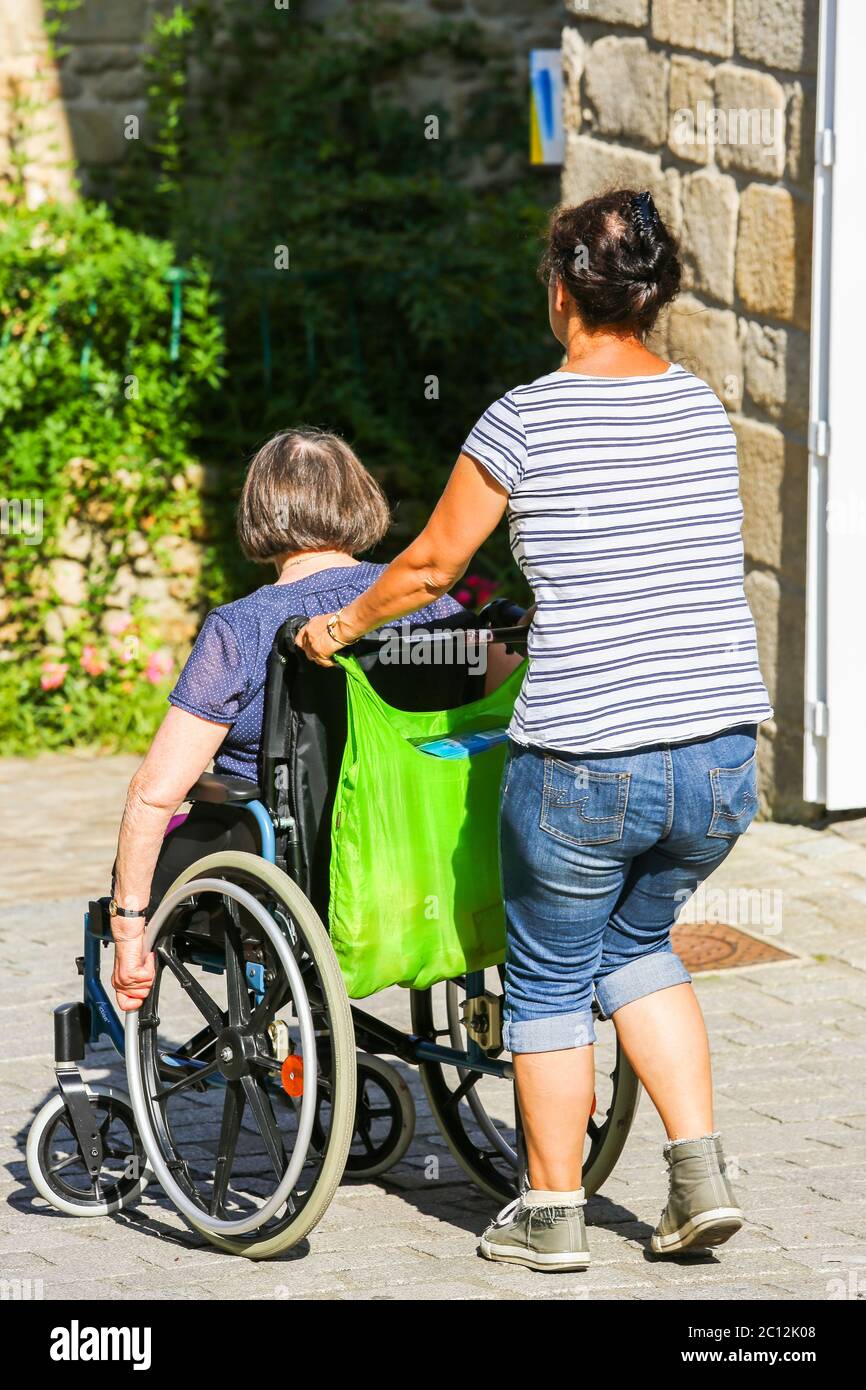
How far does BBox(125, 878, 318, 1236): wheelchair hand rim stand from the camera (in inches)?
126

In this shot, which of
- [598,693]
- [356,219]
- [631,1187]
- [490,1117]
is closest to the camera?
[598,693]

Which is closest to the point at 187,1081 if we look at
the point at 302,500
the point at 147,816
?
the point at 147,816

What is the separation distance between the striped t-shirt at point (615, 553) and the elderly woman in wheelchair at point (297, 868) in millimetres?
322

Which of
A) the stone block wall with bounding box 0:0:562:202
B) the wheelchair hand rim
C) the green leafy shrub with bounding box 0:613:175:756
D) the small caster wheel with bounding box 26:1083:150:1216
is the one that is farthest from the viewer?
the stone block wall with bounding box 0:0:562:202

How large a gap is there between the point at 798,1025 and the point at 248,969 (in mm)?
1885

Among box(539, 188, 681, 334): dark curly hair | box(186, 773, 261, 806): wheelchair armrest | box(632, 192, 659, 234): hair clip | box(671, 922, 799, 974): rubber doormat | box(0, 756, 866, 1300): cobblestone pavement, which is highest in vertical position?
box(632, 192, 659, 234): hair clip

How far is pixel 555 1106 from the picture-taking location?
130 inches

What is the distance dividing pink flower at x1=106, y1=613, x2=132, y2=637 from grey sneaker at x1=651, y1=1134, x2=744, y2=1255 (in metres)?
5.45

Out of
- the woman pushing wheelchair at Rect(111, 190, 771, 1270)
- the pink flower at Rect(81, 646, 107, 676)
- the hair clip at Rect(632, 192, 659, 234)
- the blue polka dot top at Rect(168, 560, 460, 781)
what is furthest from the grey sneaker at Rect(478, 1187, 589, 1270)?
the pink flower at Rect(81, 646, 107, 676)

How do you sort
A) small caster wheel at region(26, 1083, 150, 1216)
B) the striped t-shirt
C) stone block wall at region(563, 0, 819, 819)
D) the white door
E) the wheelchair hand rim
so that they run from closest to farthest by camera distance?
the striped t-shirt
the wheelchair hand rim
small caster wheel at region(26, 1083, 150, 1216)
the white door
stone block wall at region(563, 0, 819, 819)

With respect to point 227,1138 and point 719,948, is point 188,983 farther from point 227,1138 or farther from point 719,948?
point 719,948

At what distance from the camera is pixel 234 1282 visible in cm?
337

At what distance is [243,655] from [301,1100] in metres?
0.78

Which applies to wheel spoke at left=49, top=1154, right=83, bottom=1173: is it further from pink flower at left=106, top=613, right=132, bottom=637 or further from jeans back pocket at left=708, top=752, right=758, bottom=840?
pink flower at left=106, top=613, right=132, bottom=637
